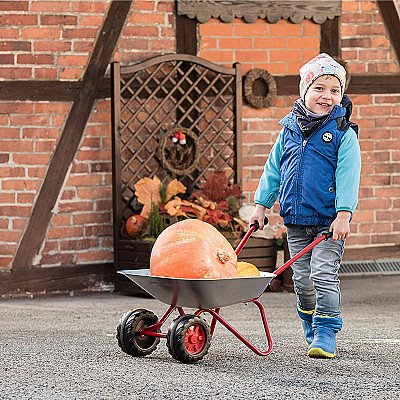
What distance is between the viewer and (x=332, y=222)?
5277 mm

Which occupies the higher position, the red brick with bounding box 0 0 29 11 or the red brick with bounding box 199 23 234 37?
the red brick with bounding box 0 0 29 11

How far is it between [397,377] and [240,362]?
737 millimetres

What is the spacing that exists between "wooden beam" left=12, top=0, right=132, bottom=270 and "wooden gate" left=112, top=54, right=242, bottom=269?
202 mm

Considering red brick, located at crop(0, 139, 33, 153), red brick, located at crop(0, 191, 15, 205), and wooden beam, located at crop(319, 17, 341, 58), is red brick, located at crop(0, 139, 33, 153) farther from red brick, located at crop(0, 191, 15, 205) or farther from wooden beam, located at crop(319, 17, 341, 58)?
wooden beam, located at crop(319, 17, 341, 58)

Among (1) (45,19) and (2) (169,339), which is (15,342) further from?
(1) (45,19)

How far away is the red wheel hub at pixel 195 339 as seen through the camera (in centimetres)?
504

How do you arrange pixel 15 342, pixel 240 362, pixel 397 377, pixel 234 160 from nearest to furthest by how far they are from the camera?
pixel 397 377 < pixel 240 362 < pixel 15 342 < pixel 234 160

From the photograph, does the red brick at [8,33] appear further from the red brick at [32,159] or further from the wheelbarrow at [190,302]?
the wheelbarrow at [190,302]

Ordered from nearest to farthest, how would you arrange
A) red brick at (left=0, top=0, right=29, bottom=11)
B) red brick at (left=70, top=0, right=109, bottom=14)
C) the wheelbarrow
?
the wheelbarrow → red brick at (left=0, top=0, right=29, bottom=11) → red brick at (left=70, top=0, right=109, bottom=14)

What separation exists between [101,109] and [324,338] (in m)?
3.77

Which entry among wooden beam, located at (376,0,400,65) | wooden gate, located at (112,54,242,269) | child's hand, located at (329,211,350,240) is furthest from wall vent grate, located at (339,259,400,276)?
child's hand, located at (329,211,350,240)

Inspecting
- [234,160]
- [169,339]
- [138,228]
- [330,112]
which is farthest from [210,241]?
[234,160]

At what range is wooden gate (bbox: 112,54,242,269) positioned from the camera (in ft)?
27.7

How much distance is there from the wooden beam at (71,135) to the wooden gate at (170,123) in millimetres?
202
